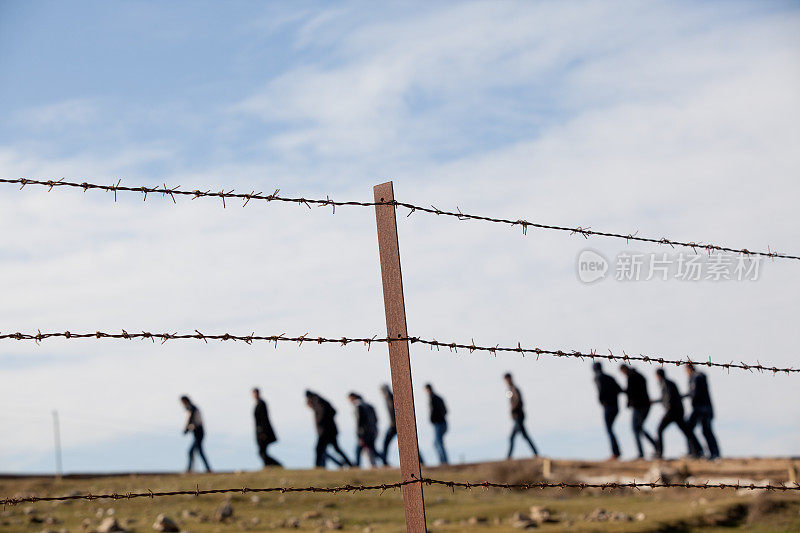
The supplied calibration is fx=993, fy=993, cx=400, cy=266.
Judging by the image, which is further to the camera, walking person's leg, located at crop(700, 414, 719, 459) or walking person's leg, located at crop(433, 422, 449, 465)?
walking person's leg, located at crop(433, 422, 449, 465)

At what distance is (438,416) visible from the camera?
63.9 ft

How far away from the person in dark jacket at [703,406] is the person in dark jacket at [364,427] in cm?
627

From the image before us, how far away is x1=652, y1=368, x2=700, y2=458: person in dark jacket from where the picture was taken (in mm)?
16469

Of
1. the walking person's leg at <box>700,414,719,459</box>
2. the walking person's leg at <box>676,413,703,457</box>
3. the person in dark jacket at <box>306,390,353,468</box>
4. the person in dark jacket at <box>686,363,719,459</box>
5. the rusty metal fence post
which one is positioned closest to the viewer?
the rusty metal fence post

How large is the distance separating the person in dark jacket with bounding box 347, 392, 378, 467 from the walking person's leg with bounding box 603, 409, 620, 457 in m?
4.72

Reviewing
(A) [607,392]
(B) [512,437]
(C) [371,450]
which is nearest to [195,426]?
(C) [371,450]

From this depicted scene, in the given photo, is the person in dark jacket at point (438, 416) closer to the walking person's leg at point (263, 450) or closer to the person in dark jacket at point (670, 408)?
the walking person's leg at point (263, 450)

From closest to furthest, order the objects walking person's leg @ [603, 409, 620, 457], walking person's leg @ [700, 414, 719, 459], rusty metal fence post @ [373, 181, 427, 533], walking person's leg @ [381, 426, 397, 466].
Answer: rusty metal fence post @ [373, 181, 427, 533]
walking person's leg @ [700, 414, 719, 459]
walking person's leg @ [603, 409, 620, 457]
walking person's leg @ [381, 426, 397, 466]

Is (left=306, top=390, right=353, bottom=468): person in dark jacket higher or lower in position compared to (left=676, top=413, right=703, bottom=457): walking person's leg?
higher

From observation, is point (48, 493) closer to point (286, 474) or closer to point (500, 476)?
point (286, 474)

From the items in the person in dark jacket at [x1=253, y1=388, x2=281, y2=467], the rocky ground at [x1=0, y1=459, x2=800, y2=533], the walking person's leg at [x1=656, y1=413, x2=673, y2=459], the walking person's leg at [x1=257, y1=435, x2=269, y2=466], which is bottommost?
the rocky ground at [x1=0, y1=459, x2=800, y2=533]

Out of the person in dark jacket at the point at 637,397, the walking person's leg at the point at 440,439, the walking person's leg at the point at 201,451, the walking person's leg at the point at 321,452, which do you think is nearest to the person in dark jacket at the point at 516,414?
the walking person's leg at the point at 440,439

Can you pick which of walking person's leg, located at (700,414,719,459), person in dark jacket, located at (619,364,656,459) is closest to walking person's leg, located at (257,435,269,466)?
person in dark jacket, located at (619,364,656,459)

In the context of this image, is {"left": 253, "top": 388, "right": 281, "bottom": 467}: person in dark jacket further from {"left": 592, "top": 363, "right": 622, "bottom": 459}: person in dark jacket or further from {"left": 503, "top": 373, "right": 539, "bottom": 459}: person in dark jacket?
{"left": 592, "top": 363, "right": 622, "bottom": 459}: person in dark jacket
